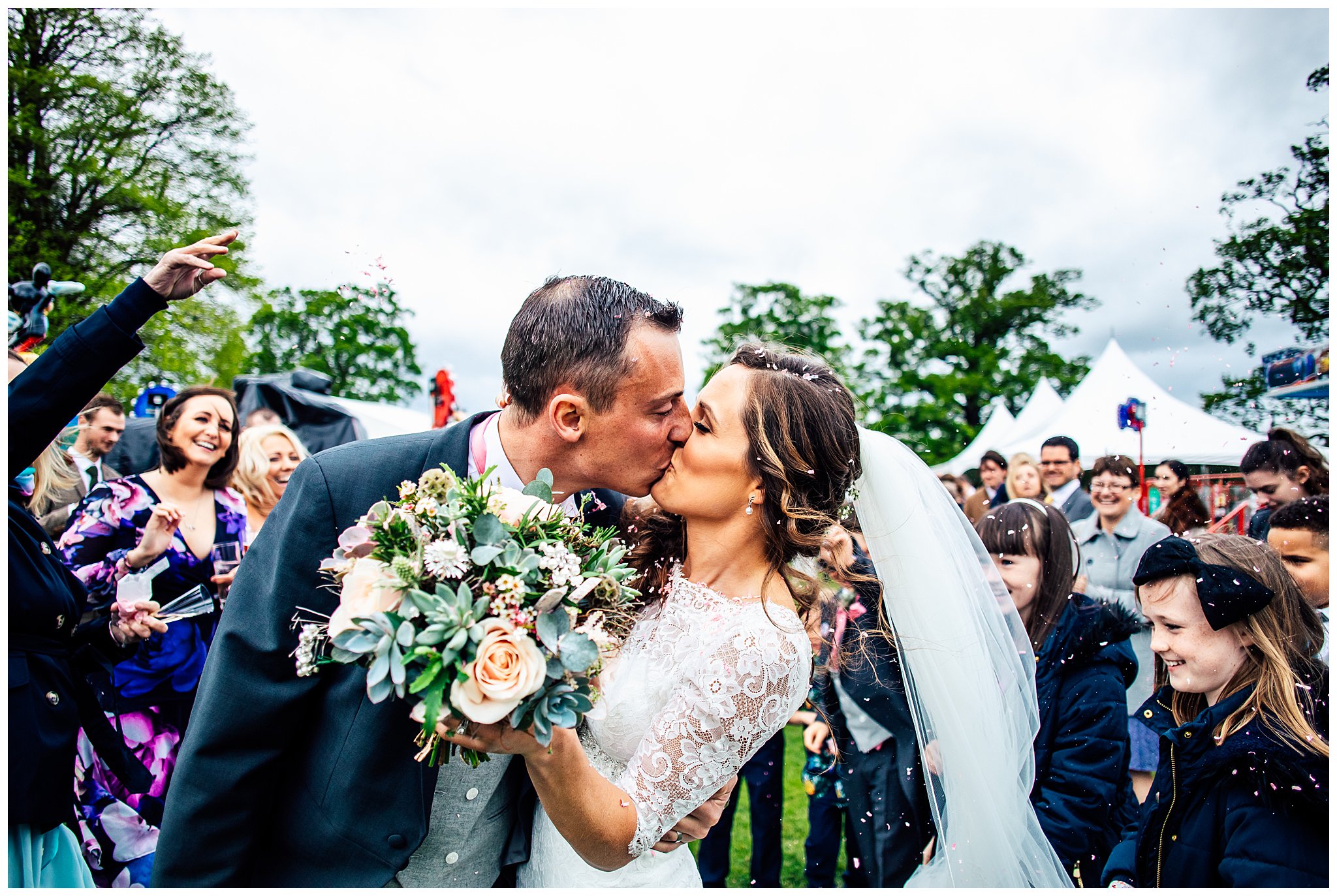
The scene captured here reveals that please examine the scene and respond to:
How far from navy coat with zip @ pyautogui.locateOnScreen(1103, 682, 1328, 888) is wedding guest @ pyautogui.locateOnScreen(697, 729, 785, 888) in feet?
8.14

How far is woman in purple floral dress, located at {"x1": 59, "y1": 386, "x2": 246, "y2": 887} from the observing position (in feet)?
11.9

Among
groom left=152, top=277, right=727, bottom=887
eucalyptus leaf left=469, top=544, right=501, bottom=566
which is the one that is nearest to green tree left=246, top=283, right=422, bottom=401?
groom left=152, top=277, right=727, bottom=887

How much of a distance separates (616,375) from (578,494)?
699mm

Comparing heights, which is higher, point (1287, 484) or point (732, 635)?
point (1287, 484)

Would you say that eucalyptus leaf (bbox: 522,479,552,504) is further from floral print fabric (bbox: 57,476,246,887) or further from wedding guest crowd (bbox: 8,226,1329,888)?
floral print fabric (bbox: 57,476,246,887)

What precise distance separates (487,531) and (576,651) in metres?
0.31

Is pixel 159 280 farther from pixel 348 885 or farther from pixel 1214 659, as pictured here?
pixel 1214 659

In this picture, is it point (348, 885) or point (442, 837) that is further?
point (442, 837)

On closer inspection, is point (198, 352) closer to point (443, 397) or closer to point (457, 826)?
point (443, 397)

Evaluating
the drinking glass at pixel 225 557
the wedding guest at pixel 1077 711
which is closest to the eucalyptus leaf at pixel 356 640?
the wedding guest at pixel 1077 711

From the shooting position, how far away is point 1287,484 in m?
4.25

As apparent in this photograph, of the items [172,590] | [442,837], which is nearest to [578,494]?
[442,837]

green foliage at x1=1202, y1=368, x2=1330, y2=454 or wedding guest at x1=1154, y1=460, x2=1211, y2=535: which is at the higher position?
green foliage at x1=1202, y1=368, x2=1330, y2=454

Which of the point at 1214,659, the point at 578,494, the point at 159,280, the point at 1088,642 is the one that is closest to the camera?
the point at 159,280
